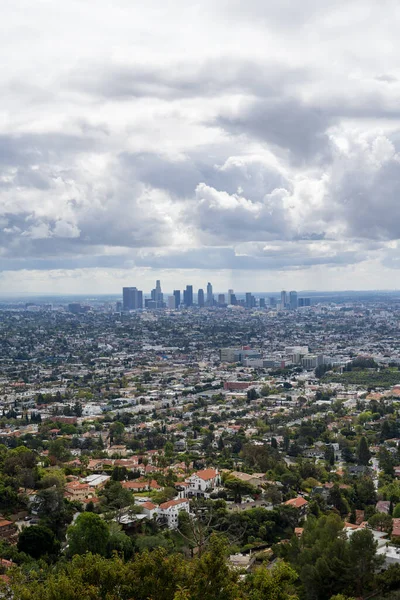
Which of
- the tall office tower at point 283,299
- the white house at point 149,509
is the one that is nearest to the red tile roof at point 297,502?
the white house at point 149,509

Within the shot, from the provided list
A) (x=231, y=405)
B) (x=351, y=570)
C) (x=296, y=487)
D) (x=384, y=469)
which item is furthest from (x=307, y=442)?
(x=351, y=570)

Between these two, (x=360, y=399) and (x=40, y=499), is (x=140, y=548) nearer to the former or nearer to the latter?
(x=40, y=499)

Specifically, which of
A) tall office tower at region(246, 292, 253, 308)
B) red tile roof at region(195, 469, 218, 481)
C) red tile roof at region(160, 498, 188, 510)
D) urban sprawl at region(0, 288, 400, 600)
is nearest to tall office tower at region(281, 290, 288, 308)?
tall office tower at region(246, 292, 253, 308)

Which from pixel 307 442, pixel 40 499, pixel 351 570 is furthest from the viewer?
pixel 307 442

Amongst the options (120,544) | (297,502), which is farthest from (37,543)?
(297,502)

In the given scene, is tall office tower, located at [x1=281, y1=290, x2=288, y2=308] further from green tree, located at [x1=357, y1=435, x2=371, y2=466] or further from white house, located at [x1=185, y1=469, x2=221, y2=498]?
white house, located at [x1=185, y1=469, x2=221, y2=498]

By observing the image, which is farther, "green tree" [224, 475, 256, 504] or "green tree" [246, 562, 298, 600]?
"green tree" [224, 475, 256, 504]
